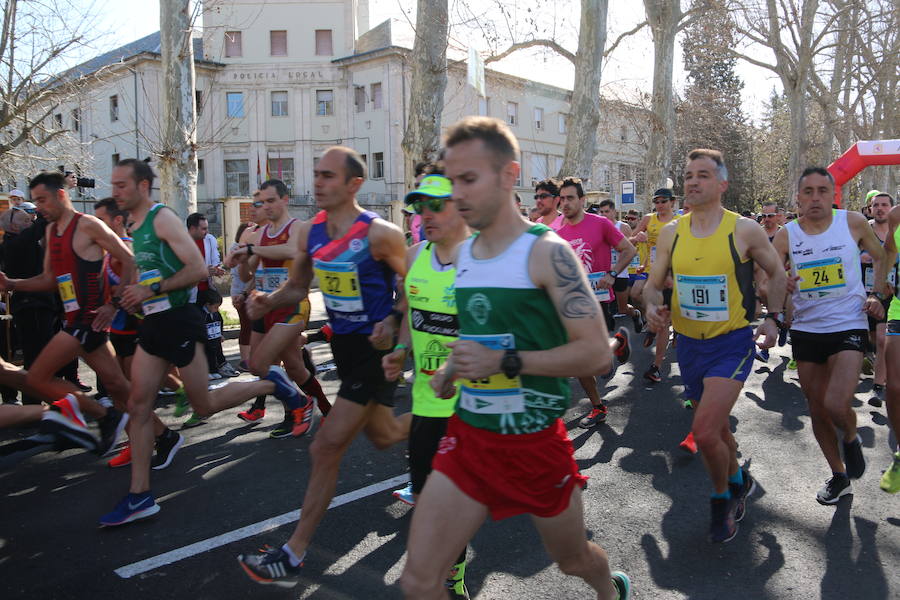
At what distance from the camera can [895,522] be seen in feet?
14.5

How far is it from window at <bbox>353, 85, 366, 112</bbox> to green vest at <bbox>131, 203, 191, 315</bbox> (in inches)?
1528

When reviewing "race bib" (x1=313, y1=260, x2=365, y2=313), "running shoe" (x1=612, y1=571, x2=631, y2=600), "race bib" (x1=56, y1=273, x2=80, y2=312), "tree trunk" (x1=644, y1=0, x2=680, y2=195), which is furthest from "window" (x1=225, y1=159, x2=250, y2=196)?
"running shoe" (x1=612, y1=571, x2=631, y2=600)

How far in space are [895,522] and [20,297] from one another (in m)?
7.88

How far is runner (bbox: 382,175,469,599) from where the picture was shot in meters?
3.45

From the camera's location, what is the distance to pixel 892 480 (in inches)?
190

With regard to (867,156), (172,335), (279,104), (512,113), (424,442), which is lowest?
(424,442)

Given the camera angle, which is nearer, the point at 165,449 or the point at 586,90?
the point at 165,449

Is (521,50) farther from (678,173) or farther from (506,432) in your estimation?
(678,173)

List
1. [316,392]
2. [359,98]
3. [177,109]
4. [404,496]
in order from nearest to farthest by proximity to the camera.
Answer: [404,496] < [316,392] < [177,109] < [359,98]

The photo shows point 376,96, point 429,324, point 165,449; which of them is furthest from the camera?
point 376,96

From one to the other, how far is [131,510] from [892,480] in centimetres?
492

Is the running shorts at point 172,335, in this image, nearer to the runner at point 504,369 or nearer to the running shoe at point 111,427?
the running shoe at point 111,427

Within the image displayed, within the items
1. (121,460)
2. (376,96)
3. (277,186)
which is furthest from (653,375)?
(376,96)

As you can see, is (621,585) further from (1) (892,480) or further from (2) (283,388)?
(2) (283,388)
